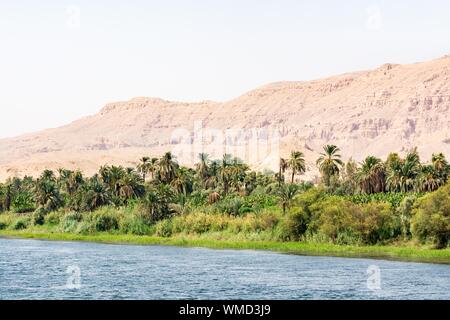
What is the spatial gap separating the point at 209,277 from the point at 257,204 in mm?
57558

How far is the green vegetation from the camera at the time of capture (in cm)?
8439

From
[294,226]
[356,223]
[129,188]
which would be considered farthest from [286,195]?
[129,188]

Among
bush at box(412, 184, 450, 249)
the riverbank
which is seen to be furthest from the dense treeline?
the riverbank

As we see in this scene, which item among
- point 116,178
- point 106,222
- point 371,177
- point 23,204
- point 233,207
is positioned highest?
point 116,178

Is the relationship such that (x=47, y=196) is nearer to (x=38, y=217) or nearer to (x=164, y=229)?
(x=38, y=217)

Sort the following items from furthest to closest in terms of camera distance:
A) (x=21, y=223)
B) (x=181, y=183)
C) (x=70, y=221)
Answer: (x=181, y=183), (x=21, y=223), (x=70, y=221)

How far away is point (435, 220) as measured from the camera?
78500mm

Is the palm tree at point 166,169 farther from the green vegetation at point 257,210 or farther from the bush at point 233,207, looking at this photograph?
the bush at point 233,207

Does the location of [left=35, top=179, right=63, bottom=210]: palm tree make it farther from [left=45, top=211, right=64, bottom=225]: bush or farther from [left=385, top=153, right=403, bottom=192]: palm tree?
[left=385, top=153, right=403, bottom=192]: palm tree

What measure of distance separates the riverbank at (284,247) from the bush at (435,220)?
161 centimetres

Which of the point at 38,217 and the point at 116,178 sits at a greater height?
the point at 116,178

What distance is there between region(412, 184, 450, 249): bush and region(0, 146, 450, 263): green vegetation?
10 centimetres

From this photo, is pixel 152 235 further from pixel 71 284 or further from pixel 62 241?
pixel 71 284
